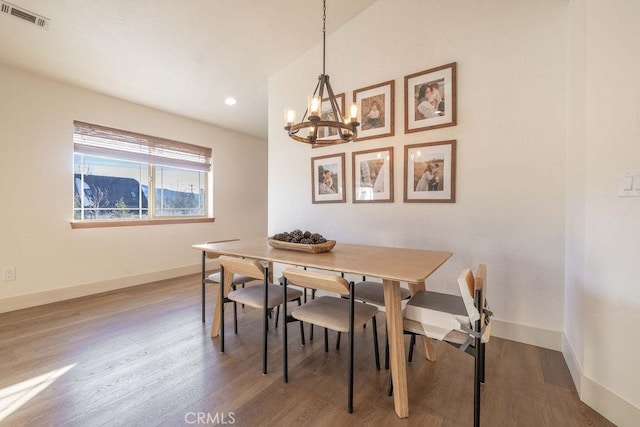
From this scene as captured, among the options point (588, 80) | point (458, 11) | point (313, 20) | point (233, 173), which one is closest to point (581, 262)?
point (588, 80)

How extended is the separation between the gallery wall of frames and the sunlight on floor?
2.38m

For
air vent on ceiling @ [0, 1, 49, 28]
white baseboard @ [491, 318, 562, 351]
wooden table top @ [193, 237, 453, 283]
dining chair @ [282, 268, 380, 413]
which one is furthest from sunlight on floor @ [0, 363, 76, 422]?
white baseboard @ [491, 318, 562, 351]

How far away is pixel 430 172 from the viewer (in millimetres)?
2549

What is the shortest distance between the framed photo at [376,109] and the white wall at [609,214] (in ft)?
4.65

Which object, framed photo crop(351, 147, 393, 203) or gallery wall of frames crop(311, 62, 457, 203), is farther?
framed photo crop(351, 147, 393, 203)

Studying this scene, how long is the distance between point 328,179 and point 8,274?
346 cm

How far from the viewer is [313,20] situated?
9.30 feet

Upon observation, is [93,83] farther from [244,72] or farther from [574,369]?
[574,369]

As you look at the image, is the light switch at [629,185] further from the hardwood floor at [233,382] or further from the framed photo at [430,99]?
the framed photo at [430,99]

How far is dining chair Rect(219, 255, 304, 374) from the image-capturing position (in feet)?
5.93

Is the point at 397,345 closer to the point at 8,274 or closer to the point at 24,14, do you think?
the point at 24,14

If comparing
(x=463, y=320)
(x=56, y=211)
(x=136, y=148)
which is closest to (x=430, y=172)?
(x=463, y=320)
